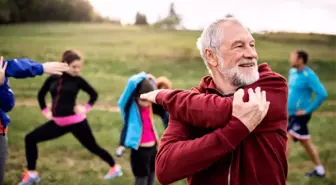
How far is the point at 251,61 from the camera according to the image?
4.84ft

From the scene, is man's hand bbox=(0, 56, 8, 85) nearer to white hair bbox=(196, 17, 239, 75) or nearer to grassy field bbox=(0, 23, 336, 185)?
white hair bbox=(196, 17, 239, 75)

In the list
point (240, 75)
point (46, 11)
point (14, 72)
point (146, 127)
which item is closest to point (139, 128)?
point (146, 127)

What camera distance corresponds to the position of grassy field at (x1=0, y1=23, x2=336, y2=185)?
562 centimetres

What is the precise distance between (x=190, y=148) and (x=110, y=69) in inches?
478

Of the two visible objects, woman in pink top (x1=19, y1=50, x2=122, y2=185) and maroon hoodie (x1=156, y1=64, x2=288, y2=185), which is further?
woman in pink top (x1=19, y1=50, x2=122, y2=185)

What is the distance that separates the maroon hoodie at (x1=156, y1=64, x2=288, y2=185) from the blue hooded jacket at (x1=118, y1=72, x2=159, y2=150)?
89.5 inches

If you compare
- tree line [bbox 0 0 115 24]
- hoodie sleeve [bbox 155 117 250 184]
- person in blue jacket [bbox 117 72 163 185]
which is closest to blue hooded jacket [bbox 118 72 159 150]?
person in blue jacket [bbox 117 72 163 185]

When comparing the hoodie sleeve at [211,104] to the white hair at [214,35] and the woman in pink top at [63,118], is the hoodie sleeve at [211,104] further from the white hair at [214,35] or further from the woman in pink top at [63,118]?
the woman in pink top at [63,118]

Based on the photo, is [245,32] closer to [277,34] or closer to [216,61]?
[216,61]

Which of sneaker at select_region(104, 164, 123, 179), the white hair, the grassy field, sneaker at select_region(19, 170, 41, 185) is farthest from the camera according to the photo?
the grassy field

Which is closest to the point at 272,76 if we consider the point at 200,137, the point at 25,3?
the point at 200,137

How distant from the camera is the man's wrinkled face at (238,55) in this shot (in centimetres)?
145

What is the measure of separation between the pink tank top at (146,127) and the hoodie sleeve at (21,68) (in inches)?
49.1

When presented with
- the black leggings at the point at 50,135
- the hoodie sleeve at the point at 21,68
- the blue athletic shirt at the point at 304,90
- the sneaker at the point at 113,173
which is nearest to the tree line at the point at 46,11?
the black leggings at the point at 50,135
